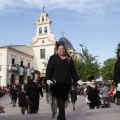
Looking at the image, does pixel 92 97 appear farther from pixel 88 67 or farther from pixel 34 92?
pixel 88 67

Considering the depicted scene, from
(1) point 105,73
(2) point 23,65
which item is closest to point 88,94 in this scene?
(2) point 23,65

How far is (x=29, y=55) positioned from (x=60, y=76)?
57.4 metres

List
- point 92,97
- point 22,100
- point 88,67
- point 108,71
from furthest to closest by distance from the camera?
point 108,71 < point 88,67 < point 92,97 < point 22,100

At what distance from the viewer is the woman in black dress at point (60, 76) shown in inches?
240

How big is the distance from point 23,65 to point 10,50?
20.1 feet

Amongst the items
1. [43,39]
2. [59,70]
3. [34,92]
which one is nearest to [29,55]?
[43,39]

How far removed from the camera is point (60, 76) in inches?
241

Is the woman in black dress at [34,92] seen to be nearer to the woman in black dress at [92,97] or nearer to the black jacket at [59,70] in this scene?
the black jacket at [59,70]

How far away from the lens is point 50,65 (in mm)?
6234

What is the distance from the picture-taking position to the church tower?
6250 cm

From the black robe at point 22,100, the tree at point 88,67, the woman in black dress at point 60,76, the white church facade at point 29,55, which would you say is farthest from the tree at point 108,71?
the woman in black dress at point 60,76

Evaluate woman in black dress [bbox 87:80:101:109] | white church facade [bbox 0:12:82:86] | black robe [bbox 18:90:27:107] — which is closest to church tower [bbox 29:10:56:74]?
white church facade [bbox 0:12:82:86]

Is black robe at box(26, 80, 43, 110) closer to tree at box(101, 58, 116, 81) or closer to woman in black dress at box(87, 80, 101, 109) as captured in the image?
woman in black dress at box(87, 80, 101, 109)

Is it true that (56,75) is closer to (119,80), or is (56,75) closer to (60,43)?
(60,43)
